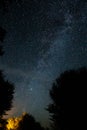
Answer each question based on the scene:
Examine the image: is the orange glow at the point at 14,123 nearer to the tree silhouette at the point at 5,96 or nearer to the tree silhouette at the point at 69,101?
the tree silhouette at the point at 5,96

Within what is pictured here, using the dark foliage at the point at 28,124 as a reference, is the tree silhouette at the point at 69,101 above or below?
below

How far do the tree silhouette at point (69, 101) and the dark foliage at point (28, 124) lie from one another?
23558mm

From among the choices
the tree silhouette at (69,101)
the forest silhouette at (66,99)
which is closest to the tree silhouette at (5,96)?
the forest silhouette at (66,99)

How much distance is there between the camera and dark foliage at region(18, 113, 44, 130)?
49375 mm

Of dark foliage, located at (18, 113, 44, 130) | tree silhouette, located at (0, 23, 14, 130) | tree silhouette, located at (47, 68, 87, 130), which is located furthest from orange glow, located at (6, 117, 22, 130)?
tree silhouette, located at (47, 68, 87, 130)

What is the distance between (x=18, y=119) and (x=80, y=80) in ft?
90.1

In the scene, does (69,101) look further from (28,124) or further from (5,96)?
(28,124)

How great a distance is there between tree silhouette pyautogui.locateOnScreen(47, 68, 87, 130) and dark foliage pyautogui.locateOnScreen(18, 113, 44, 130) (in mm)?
23558

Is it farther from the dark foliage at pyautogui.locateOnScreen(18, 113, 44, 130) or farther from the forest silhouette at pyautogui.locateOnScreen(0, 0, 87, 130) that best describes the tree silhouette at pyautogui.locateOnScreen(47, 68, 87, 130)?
the dark foliage at pyautogui.locateOnScreen(18, 113, 44, 130)

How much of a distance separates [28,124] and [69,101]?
1051 inches

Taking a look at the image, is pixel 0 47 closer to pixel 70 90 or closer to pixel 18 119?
pixel 70 90

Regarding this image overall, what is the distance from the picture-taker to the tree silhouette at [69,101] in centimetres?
2473

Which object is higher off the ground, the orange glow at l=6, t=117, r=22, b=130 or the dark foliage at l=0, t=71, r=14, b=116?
the orange glow at l=6, t=117, r=22, b=130

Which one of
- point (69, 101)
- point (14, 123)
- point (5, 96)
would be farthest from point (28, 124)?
point (69, 101)
